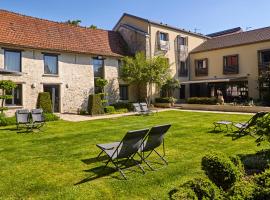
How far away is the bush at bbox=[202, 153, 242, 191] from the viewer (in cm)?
445

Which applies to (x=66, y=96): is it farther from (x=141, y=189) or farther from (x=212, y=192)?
(x=212, y=192)

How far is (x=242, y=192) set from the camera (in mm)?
3678

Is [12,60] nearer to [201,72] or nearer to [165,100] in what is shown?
[165,100]

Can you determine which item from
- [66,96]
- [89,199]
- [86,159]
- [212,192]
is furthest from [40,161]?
[66,96]

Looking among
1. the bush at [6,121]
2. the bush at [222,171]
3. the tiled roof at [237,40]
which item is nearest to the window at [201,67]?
the tiled roof at [237,40]

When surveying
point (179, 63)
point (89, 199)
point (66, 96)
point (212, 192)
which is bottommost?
point (89, 199)

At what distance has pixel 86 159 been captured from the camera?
27.0ft

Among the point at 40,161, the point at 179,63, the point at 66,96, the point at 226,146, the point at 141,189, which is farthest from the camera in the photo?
the point at 179,63

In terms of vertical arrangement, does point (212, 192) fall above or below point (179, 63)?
below

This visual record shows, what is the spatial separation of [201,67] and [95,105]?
1692cm

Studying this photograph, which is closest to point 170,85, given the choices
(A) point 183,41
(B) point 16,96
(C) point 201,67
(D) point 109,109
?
(C) point 201,67

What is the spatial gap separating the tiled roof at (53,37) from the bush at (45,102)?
13.0 feet

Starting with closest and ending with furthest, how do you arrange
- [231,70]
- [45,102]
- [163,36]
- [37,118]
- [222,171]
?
[222,171]
[37,118]
[45,102]
[231,70]
[163,36]

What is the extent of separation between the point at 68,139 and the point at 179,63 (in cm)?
2517
